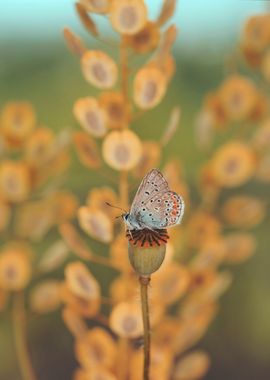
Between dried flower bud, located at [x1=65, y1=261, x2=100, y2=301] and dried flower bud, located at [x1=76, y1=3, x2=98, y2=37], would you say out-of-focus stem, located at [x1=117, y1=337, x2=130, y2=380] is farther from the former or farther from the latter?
dried flower bud, located at [x1=76, y1=3, x2=98, y2=37]

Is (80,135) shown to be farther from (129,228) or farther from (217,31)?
(217,31)

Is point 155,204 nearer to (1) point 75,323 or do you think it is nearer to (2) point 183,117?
(1) point 75,323

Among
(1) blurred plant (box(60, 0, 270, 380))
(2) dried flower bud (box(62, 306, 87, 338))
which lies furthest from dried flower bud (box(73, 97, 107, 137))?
(2) dried flower bud (box(62, 306, 87, 338))

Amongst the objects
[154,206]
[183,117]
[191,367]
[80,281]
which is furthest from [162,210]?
[183,117]

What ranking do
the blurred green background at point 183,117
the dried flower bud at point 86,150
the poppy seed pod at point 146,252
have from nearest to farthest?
the poppy seed pod at point 146,252, the dried flower bud at point 86,150, the blurred green background at point 183,117

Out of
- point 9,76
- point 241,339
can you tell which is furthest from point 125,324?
point 9,76

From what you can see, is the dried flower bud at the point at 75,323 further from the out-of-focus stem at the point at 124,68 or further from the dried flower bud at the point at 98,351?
the out-of-focus stem at the point at 124,68

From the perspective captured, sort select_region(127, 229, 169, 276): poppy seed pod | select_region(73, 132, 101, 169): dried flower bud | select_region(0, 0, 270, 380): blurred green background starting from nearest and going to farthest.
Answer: select_region(127, 229, 169, 276): poppy seed pod < select_region(73, 132, 101, 169): dried flower bud < select_region(0, 0, 270, 380): blurred green background

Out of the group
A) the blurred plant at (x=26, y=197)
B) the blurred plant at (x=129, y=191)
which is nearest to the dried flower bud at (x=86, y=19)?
the blurred plant at (x=129, y=191)
